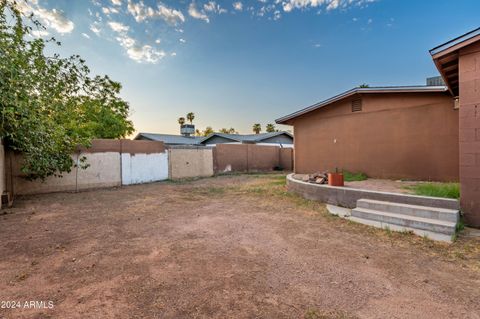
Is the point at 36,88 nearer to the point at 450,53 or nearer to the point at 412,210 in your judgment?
the point at 412,210

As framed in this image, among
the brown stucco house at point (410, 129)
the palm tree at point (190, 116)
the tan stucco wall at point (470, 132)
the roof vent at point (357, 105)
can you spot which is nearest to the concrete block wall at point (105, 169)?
the brown stucco house at point (410, 129)

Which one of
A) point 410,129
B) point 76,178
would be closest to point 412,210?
point 410,129

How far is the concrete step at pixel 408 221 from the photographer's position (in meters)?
3.74

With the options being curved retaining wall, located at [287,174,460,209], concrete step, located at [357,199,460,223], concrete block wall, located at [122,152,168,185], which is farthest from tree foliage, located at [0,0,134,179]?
concrete step, located at [357,199,460,223]

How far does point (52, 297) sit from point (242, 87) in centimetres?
1287

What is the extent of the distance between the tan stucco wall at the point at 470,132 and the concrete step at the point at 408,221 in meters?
0.59

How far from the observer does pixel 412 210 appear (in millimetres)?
4316

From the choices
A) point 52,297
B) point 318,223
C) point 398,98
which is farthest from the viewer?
point 398,98

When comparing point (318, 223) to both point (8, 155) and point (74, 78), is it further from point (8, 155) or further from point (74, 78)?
point (8, 155)

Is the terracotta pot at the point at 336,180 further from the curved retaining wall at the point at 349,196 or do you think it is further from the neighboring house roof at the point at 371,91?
the neighboring house roof at the point at 371,91

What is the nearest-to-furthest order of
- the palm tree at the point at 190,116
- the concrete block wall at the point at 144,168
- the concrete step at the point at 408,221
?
the concrete step at the point at 408,221
the concrete block wall at the point at 144,168
the palm tree at the point at 190,116

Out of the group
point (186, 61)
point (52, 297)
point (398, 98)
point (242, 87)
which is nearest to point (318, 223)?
point (52, 297)

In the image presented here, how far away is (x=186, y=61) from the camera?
10875 millimetres

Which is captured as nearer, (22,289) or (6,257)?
(22,289)
